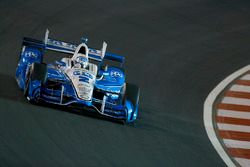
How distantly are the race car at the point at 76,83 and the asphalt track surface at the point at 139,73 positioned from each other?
211 millimetres

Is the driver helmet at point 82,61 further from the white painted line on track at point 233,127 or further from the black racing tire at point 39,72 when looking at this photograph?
the white painted line on track at point 233,127

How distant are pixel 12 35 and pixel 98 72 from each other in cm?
387

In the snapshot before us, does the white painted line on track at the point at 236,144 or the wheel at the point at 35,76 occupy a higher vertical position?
the wheel at the point at 35,76

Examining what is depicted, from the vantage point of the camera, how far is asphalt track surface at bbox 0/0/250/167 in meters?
12.8

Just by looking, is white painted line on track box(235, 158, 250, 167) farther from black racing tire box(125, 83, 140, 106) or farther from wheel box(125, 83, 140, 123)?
black racing tire box(125, 83, 140, 106)

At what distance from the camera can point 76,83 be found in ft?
47.7

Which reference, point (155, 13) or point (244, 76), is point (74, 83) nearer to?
point (244, 76)

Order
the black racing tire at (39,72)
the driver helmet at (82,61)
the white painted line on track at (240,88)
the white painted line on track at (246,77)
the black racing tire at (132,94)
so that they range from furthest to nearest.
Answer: the white painted line on track at (246,77), the white painted line on track at (240,88), the driver helmet at (82,61), the black racing tire at (132,94), the black racing tire at (39,72)

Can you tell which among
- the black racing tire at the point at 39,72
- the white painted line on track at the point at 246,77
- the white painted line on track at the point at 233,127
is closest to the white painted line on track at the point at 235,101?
the white painted line on track at the point at 233,127

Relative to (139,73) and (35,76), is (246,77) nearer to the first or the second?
(139,73)

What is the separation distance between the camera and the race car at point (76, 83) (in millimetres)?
14352

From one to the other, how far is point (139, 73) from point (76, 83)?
3.98m

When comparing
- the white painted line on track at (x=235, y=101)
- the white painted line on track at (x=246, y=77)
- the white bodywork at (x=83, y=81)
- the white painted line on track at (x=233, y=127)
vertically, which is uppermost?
the white painted line on track at (x=246, y=77)

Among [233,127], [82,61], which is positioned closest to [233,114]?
[233,127]
